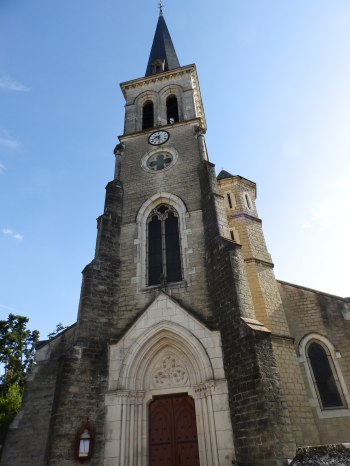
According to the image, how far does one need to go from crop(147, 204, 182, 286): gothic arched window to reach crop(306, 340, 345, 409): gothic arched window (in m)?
5.34

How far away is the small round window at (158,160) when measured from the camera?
1486cm

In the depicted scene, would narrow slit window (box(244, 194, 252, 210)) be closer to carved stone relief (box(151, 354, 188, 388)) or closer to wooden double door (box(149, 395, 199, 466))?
carved stone relief (box(151, 354, 188, 388))

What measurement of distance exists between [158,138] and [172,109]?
405 cm

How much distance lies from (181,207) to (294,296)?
18.1ft

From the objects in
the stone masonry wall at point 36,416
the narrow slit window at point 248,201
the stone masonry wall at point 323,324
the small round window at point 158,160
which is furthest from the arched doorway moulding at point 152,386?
the narrow slit window at point 248,201

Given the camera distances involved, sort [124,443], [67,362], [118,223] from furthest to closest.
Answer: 1. [118,223]
2. [67,362]
3. [124,443]

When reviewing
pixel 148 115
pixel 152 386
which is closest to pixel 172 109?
pixel 148 115

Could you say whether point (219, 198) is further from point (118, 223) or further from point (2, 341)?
point (2, 341)

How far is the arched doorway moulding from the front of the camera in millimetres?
8547

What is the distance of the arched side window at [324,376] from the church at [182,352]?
4 cm

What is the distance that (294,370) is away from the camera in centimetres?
1070

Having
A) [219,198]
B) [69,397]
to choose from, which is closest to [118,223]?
[219,198]

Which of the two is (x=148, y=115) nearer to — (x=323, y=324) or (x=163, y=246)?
(x=163, y=246)

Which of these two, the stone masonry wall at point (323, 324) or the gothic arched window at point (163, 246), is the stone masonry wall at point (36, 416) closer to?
the gothic arched window at point (163, 246)
